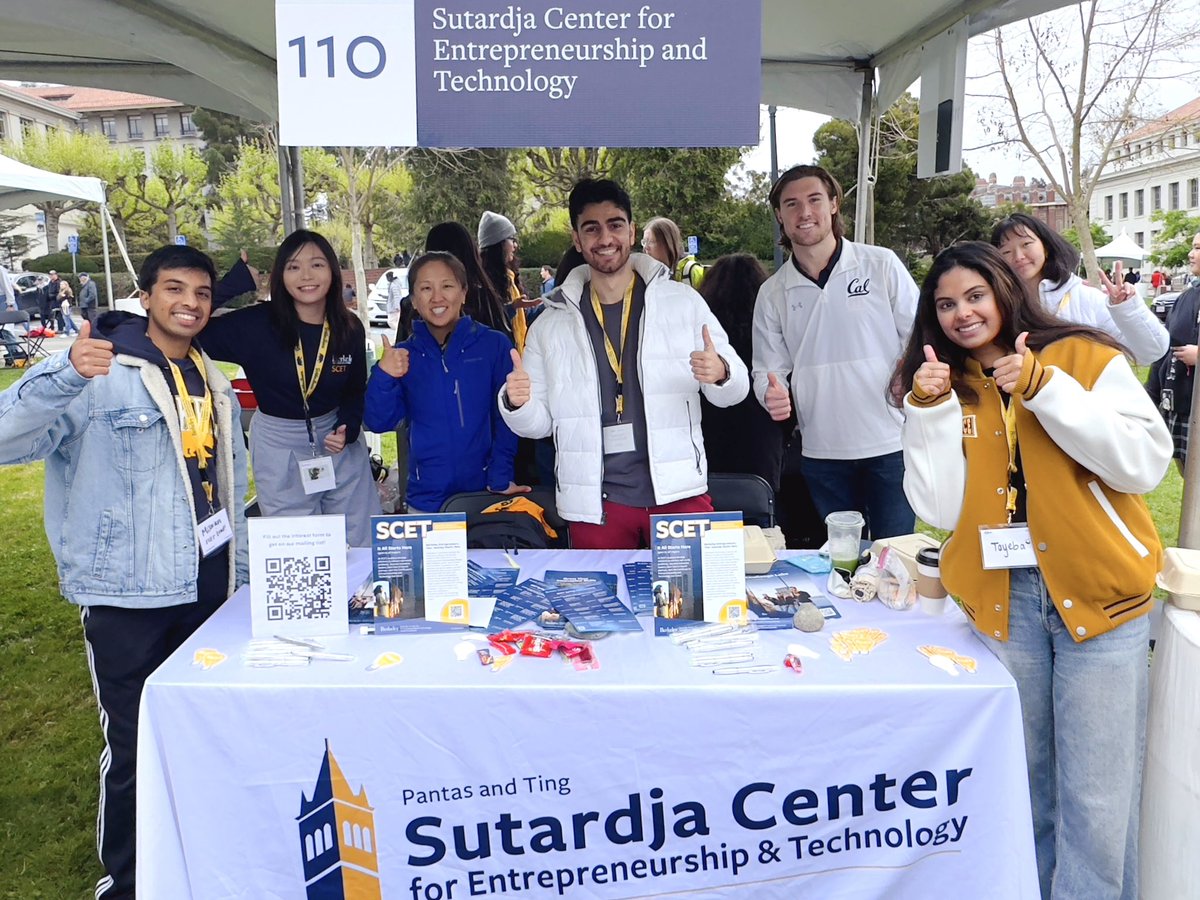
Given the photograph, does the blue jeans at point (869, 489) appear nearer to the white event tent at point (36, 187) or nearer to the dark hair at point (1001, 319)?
the dark hair at point (1001, 319)

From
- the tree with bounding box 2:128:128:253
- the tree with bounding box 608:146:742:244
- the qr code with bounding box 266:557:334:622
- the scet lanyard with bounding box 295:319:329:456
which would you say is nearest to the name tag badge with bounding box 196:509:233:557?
the qr code with bounding box 266:557:334:622

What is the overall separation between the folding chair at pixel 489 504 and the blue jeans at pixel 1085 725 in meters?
Result: 1.22

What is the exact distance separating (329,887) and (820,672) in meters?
0.94

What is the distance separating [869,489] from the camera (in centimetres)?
268

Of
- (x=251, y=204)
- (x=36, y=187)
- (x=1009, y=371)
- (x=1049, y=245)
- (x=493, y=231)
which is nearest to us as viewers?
(x=1009, y=371)

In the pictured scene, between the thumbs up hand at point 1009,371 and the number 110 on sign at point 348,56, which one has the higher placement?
the number 110 on sign at point 348,56

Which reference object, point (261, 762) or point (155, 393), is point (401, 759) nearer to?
point (261, 762)

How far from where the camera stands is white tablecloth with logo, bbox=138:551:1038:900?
4.82 ft

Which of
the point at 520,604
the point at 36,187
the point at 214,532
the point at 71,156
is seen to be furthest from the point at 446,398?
the point at 71,156

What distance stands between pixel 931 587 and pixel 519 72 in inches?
50.1

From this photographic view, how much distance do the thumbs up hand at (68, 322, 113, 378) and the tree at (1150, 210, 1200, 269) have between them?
3093 centimetres

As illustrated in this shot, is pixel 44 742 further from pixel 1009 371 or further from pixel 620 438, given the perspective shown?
pixel 1009 371

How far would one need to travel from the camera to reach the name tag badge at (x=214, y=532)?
1.89 m

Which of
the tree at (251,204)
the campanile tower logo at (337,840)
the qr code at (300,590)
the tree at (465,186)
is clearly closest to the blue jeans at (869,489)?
the qr code at (300,590)
